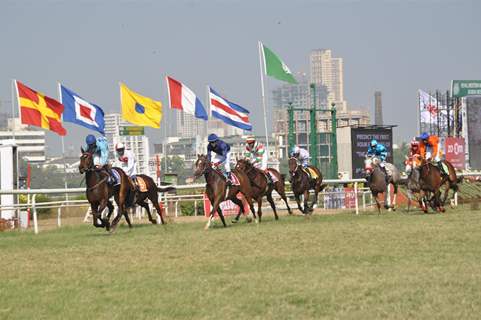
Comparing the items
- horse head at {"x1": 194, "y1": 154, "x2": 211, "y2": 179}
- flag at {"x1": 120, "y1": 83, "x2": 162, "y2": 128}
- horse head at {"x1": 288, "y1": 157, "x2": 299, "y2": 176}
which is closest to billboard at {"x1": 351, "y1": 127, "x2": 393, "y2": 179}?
flag at {"x1": 120, "y1": 83, "x2": 162, "y2": 128}

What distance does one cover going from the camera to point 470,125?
46.0 meters

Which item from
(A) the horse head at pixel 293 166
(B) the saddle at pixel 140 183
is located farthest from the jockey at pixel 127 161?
(A) the horse head at pixel 293 166

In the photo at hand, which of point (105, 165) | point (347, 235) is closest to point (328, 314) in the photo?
point (347, 235)

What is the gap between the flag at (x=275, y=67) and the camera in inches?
1385

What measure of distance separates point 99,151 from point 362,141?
30.1m

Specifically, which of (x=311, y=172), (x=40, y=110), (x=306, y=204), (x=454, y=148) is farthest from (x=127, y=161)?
(x=454, y=148)

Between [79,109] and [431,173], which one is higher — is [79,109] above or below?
above

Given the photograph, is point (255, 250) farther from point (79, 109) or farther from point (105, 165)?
point (79, 109)

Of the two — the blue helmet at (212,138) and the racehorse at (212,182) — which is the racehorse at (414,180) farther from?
the blue helmet at (212,138)

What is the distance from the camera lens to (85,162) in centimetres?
1858

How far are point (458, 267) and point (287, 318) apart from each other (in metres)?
3.32

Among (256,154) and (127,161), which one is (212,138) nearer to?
(127,161)

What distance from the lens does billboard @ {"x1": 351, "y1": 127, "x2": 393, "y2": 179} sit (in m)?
46.9

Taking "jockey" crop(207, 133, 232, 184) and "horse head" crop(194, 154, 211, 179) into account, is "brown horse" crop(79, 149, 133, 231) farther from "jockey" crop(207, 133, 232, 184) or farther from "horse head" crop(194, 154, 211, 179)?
"jockey" crop(207, 133, 232, 184)
